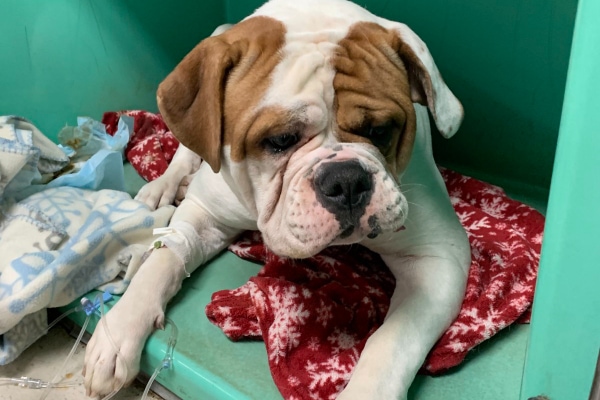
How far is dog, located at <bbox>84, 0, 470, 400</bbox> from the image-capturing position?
0.97 metres

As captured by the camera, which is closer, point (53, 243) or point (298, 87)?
point (298, 87)

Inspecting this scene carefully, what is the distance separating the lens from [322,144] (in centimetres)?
102

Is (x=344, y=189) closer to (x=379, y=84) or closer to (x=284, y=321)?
(x=379, y=84)

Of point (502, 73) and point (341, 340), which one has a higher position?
point (502, 73)

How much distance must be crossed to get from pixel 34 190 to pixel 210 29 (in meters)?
0.93

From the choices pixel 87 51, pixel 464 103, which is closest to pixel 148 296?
pixel 87 51

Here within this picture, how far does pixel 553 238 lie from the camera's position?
0.68 meters

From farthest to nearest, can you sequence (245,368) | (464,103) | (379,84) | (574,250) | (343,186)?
(464,103)
(245,368)
(379,84)
(343,186)
(574,250)

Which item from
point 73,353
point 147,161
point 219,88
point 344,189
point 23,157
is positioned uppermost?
point 219,88

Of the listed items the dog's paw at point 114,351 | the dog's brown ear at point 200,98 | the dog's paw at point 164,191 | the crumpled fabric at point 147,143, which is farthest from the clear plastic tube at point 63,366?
the crumpled fabric at point 147,143

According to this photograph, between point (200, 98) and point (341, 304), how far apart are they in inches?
19.6

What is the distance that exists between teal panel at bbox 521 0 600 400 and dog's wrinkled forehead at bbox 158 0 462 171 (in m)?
0.42

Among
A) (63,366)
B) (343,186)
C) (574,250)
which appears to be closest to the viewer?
(574,250)

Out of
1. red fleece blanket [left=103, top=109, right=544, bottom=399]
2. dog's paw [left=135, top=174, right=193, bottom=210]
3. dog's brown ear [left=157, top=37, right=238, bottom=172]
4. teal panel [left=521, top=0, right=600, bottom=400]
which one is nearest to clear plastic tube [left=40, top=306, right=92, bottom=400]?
red fleece blanket [left=103, top=109, right=544, bottom=399]
